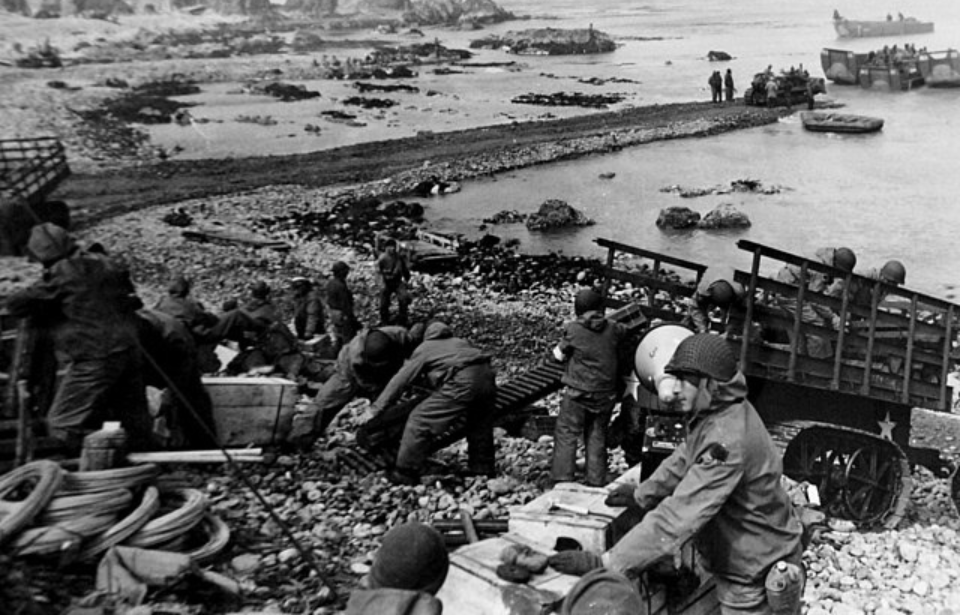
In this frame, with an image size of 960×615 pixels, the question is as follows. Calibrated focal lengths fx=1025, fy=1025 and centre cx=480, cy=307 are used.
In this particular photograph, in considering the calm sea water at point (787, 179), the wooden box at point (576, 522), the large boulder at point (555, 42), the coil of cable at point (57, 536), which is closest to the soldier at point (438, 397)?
the wooden box at point (576, 522)

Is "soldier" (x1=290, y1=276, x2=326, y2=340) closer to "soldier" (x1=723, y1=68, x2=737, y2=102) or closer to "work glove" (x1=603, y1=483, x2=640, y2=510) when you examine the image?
"work glove" (x1=603, y1=483, x2=640, y2=510)

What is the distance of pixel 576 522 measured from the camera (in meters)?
4.36

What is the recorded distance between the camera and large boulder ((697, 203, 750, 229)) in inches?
629

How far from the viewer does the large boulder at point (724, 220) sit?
16.0 m

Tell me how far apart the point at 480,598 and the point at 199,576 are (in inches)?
62.1

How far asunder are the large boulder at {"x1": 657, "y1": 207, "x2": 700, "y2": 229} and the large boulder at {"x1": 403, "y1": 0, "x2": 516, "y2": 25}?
13.9 metres

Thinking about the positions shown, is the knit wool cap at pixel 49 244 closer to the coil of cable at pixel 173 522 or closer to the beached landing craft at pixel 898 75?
the coil of cable at pixel 173 522

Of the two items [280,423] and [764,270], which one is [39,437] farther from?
[764,270]

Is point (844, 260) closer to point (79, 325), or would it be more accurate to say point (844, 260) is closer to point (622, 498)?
point (622, 498)

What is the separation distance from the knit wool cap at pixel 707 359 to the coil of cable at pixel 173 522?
264cm

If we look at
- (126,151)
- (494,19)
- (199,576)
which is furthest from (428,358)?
(494,19)

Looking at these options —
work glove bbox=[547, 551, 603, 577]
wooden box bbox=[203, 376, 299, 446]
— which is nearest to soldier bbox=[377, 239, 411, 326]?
wooden box bbox=[203, 376, 299, 446]

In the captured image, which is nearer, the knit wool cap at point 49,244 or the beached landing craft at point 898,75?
the knit wool cap at point 49,244

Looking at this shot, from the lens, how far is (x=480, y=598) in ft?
12.1
